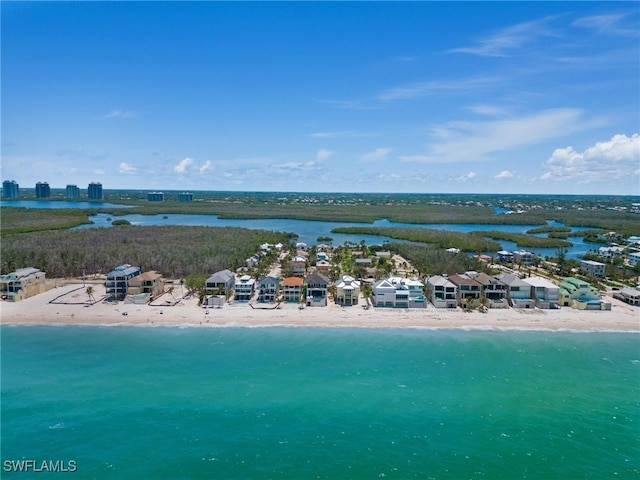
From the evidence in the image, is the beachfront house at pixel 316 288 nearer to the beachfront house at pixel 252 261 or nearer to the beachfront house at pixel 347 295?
the beachfront house at pixel 347 295

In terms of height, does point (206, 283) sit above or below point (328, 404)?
above

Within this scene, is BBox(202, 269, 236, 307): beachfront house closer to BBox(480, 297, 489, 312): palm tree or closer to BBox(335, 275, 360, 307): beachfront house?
BBox(335, 275, 360, 307): beachfront house

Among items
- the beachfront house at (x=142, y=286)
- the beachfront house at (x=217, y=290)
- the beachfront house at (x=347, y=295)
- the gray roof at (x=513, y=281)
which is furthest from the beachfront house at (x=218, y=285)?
the gray roof at (x=513, y=281)

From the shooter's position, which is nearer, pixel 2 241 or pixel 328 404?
pixel 328 404

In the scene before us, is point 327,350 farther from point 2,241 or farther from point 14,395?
point 2,241

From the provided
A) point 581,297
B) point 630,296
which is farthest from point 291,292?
point 630,296

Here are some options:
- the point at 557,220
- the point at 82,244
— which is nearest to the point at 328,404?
the point at 82,244
